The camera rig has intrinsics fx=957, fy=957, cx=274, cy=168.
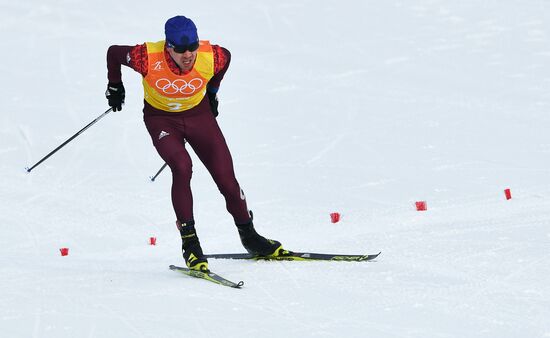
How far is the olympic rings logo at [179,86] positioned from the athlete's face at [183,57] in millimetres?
105

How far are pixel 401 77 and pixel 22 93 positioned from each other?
4.89m

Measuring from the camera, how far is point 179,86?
5.39 m

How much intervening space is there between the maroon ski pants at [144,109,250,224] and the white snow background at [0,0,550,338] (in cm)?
43

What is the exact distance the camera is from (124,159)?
10.3m

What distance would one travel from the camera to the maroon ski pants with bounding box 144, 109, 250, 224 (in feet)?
17.9

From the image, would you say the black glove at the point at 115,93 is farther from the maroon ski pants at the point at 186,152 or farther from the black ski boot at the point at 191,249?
the black ski boot at the point at 191,249

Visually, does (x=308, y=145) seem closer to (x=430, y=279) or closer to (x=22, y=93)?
(x=22, y=93)

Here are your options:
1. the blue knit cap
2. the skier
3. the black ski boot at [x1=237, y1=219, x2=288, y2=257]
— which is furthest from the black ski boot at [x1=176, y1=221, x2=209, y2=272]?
the blue knit cap

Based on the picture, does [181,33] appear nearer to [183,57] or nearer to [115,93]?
[183,57]

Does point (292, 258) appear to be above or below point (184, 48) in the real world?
below

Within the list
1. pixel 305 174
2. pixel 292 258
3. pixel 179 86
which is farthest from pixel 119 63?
pixel 305 174

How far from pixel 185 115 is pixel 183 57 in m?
0.46

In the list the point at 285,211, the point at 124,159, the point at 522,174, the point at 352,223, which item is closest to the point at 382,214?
the point at 352,223

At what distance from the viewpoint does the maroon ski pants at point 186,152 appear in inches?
215
